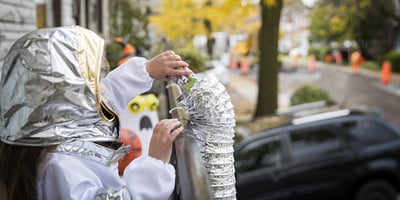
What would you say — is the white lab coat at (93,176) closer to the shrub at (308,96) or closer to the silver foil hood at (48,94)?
the silver foil hood at (48,94)

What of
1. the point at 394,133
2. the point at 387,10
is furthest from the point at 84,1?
the point at 387,10

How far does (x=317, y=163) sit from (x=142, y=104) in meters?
3.52

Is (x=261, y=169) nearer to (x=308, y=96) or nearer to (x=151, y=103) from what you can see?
(x=151, y=103)

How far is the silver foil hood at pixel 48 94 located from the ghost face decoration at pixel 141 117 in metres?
1.44

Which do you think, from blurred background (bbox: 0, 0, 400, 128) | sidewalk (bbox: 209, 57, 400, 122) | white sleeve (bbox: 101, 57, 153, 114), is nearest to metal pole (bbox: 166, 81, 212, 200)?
white sleeve (bbox: 101, 57, 153, 114)

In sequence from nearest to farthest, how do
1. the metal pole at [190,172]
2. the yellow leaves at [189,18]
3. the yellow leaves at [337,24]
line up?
the metal pole at [190,172]
the yellow leaves at [189,18]
the yellow leaves at [337,24]

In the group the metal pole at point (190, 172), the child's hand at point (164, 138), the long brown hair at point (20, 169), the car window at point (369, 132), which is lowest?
the car window at point (369, 132)

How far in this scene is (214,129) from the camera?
5.30 feet

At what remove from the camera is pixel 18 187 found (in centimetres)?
160

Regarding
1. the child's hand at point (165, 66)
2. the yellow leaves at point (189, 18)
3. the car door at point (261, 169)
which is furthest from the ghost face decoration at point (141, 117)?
the yellow leaves at point (189, 18)

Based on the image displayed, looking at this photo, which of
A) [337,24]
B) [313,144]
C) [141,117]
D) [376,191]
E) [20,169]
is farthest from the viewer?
[337,24]

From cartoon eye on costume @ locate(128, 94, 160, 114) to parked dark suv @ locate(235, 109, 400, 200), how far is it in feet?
9.11

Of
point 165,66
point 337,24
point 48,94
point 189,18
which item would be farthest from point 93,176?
point 337,24

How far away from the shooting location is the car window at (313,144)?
6.10 metres
